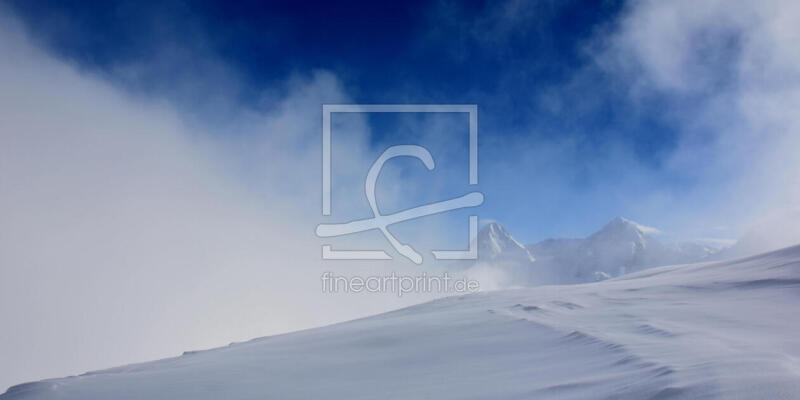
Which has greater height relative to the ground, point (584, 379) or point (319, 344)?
point (584, 379)

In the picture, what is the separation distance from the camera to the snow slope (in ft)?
8.28

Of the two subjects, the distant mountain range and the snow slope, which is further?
the distant mountain range

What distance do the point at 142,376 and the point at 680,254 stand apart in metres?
198

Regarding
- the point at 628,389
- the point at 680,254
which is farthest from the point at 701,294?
the point at 680,254

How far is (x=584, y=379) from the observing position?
9.54 ft

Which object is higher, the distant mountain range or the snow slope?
the snow slope

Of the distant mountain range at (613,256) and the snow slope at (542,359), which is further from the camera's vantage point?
the distant mountain range at (613,256)

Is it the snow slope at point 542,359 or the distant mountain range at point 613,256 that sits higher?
the snow slope at point 542,359

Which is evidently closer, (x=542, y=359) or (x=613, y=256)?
(x=542, y=359)

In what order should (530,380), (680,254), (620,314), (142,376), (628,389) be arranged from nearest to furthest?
1. (628,389)
2. (530,380)
3. (142,376)
4. (620,314)
5. (680,254)

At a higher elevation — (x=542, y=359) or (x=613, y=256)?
(x=542, y=359)

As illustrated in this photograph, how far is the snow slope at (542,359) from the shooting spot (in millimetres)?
2523

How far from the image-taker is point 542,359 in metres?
3.94

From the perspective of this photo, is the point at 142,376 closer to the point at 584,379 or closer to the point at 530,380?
the point at 530,380
